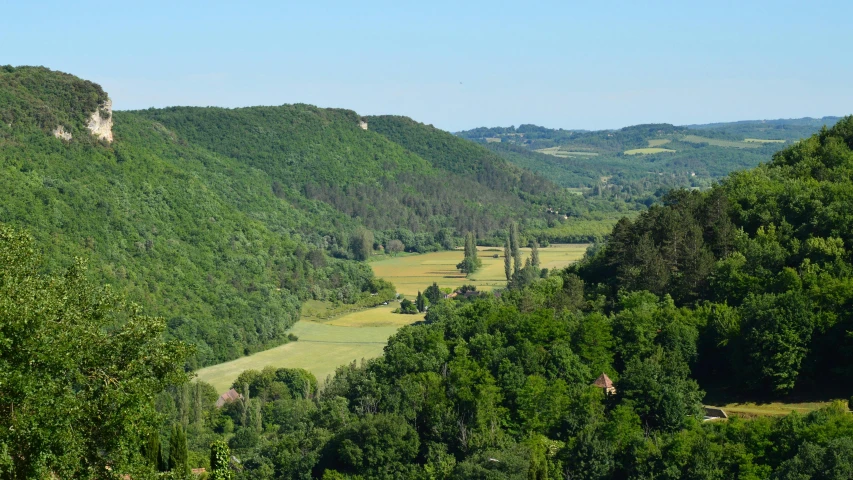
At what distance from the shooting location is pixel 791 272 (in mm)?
64125

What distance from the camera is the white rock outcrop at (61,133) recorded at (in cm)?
14025

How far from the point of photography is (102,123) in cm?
14988

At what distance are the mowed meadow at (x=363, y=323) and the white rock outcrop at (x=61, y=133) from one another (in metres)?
36.1

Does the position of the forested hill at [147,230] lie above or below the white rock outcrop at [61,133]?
below

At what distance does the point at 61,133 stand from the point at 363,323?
47708mm

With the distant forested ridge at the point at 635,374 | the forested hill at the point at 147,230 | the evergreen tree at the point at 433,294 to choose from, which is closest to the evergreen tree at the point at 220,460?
the distant forested ridge at the point at 635,374

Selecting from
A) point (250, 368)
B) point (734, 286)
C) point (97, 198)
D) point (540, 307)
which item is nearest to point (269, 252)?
point (97, 198)

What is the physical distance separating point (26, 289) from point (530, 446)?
30.9m

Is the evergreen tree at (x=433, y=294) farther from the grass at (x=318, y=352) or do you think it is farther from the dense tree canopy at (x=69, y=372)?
the dense tree canopy at (x=69, y=372)

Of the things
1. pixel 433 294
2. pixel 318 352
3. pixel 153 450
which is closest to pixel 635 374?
pixel 153 450

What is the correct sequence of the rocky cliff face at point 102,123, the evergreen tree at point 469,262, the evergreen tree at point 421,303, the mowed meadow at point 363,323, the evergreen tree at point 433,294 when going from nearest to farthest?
the mowed meadow at point 363,323 → the evergreen tree at point 421,303 → the evergreen tree at point 433,294 → the rocky cliff face at point 102,123 → the evergreen tree at point 469,262

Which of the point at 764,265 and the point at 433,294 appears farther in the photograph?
the point at 433,294

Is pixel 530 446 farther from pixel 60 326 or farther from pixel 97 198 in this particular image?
pixel 97 198

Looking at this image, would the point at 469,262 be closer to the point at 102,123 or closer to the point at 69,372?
the point at 102,123
